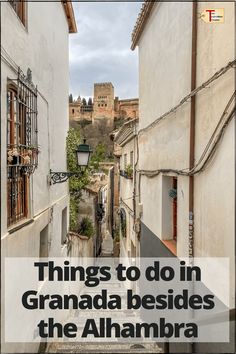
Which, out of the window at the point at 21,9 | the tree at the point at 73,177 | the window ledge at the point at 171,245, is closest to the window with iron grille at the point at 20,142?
the window at the point at 21,9

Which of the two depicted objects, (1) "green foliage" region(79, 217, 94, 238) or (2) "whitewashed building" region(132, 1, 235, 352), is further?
(1) "green foliage" region(79, 217, 94, 238)

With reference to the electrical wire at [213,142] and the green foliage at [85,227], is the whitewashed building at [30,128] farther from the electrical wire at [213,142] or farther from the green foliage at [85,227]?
the green foliage at [85,227]

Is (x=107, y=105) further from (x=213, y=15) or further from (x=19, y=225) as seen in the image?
(x=19, y=225)

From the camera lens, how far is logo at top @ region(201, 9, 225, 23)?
3.69 metres

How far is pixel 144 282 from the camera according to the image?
7.98 meters

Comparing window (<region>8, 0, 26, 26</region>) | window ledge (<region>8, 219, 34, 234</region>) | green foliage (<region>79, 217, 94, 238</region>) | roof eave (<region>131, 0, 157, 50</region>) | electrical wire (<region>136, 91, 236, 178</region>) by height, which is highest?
roof eave (<region>131, 0, 157, 50</region>)

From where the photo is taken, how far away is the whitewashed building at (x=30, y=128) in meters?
3.91

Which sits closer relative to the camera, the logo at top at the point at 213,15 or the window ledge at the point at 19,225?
the logo at top at the point at 213,15

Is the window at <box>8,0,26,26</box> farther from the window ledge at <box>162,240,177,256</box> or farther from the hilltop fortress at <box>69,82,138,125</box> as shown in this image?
the hilltop fortress at <box>69,82,138,125</box>

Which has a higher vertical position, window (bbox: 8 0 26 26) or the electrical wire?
window (bbox: 8 0 26 26)

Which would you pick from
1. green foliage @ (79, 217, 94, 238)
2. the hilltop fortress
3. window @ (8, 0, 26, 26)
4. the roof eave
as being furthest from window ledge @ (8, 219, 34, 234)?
the hilltop fortress

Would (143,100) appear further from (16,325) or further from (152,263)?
(16,325)

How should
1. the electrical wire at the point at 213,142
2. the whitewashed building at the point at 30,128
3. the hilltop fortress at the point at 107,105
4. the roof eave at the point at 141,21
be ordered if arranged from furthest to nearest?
the hilltop fortress at the point at 107,105 < the roof eave at the point at 141,21 < the whitewashed building at the point at 30,128 < the electrical wire at the point at 213,142

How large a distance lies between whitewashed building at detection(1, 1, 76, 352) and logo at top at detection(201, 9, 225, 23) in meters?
2.77
